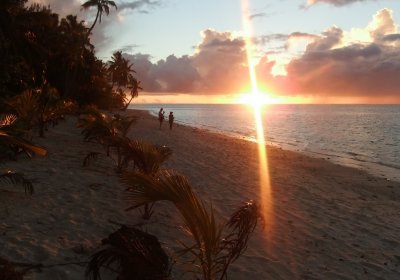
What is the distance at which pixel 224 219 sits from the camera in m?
8.31

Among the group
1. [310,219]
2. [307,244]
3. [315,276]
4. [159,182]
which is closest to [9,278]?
[159,182]

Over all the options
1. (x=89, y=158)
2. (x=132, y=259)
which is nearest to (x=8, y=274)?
(x=132, y=259)

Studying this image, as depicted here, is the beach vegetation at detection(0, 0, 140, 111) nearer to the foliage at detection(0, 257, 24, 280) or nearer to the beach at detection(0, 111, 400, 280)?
the beach at detection(0, 111, 400, 280)

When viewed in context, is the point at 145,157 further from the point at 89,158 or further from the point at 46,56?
the point at 46,56

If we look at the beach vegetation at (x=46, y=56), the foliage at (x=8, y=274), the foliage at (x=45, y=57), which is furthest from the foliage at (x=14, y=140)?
the foliage at (x=45, y=57)

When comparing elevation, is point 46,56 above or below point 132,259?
above

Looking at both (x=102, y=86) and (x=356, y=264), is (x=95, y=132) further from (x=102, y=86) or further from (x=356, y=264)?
(x=102, y=86)

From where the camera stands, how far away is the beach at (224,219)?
5785 millimetres

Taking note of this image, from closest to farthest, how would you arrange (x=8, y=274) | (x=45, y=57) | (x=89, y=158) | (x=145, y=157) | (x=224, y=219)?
(x=8, y=274)
(x=145, y=157)
(x=224, y=219)
(x=89, y=158)
(x=45, y=57)

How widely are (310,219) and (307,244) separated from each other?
5.70ft

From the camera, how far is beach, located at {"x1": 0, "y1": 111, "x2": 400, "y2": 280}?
19.0 ft

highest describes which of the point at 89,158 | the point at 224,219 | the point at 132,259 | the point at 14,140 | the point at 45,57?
the point at 45,57

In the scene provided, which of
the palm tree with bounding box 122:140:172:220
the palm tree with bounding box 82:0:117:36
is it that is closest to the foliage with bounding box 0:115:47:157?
the palm tree with bounding box 122:140:172:220

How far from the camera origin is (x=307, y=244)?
7289 millimetres
